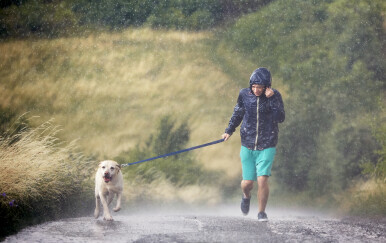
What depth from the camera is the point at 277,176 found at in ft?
44.4

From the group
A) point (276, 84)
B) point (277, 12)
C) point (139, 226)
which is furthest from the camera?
point (277, 12)

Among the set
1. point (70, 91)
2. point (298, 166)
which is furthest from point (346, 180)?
point (70, 91)

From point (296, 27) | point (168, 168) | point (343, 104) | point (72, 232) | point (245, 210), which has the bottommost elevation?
point (72, 232)

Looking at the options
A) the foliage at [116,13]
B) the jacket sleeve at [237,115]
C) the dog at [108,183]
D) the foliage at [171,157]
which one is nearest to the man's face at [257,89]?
the jacket sleeve at [237,115]

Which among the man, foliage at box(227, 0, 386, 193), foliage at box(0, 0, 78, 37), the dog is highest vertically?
foliage at box(0, 0, 78, 37)

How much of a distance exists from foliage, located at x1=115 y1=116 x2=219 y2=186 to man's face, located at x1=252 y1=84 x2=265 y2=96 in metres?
5.01

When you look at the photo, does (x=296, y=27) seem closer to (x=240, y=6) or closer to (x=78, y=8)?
(x=240, y=6)

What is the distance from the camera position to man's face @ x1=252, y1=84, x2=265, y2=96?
8047mm

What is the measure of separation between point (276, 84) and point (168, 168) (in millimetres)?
3201

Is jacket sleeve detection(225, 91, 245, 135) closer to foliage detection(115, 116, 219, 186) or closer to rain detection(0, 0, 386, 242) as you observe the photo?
rain detection(0, 0, 386, 242)

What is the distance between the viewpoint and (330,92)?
13594 millimetres

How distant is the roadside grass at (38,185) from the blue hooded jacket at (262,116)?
2.75 meters

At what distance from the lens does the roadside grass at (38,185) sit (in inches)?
297

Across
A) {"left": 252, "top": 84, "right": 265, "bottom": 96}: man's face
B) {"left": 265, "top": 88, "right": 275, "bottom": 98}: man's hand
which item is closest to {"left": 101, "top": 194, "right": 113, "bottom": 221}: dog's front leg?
{"left": 252, "top": 84, "right": 265, "bottom": 96}: man's face
